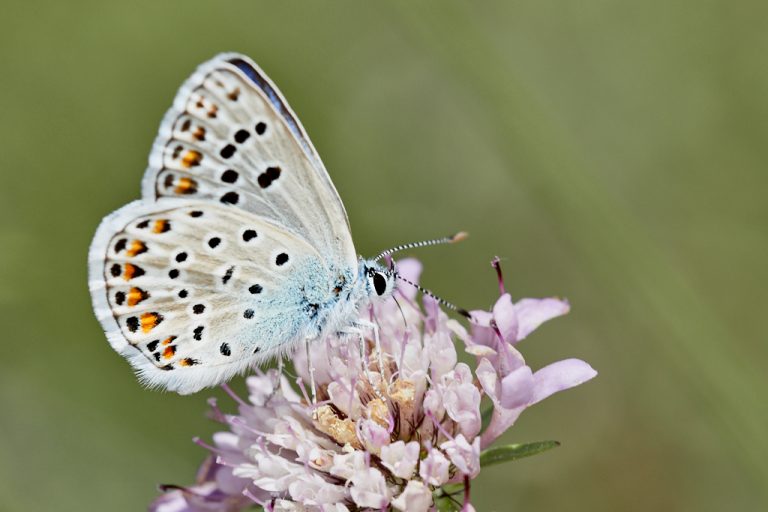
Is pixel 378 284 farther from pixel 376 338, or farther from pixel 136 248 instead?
pixel 136 248

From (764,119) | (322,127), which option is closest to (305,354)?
(322,127)

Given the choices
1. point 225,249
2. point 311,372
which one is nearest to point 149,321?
point 225,249

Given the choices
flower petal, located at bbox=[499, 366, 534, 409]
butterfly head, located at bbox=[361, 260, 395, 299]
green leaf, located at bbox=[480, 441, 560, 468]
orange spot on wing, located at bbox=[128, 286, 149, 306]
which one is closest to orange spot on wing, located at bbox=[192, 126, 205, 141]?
orange spot on wing, located at bbox=[128, 286, 149, 306]

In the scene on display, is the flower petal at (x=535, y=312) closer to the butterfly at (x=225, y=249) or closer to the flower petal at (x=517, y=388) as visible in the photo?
the flower petal at (x=517, y=388)

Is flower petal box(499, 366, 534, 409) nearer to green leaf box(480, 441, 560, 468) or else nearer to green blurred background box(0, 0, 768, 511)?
green leaf box(480, 441, 560, 468)

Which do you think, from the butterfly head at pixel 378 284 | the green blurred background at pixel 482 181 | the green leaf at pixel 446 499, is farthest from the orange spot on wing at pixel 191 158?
the green leaf at pixel 446 499

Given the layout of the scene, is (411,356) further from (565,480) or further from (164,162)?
(565,480)
